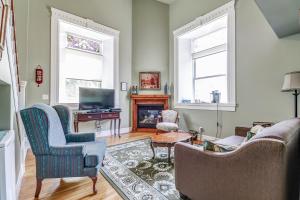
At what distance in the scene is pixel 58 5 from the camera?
409cm

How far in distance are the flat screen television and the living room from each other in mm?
27

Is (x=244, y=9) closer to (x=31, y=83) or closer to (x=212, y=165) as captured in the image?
(x=212, y=165)

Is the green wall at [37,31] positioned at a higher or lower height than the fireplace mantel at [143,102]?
higher

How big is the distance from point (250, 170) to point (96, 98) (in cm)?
400

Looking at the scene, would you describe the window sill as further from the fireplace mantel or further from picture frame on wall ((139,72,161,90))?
picture frame on wall ((139,72,161,90))

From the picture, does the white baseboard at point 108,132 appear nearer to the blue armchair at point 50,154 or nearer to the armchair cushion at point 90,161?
the blue armchair at point 50,154

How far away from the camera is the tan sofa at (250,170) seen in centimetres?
113

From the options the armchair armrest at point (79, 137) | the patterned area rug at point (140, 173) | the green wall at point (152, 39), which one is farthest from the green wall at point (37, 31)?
the patterned area rug at point (140, 173)

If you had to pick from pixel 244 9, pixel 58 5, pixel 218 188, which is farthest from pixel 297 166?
pixel 58 5

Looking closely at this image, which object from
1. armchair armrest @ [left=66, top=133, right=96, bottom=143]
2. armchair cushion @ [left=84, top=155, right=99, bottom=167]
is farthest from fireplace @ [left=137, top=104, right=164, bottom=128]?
armchair cushion @ [left=84, top=155, right=99, bottom=167]

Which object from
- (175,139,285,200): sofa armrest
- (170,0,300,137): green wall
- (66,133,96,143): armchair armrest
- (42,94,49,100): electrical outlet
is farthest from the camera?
(42,94,49,100): electrical outlet

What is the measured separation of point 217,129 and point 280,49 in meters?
2.10

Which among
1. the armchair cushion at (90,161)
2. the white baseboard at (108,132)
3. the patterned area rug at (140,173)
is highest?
the armchair cushion at (90,161)

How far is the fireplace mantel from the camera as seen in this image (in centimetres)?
535
